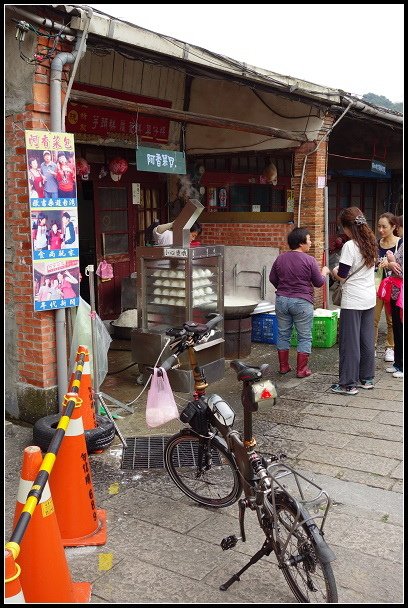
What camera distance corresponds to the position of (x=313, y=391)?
710cm

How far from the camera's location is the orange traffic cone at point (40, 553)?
2918 millimetres

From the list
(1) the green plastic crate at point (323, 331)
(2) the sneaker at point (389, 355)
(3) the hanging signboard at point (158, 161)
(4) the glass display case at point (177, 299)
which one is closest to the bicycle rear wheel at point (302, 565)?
(4) the glass display case at point (177, 299)

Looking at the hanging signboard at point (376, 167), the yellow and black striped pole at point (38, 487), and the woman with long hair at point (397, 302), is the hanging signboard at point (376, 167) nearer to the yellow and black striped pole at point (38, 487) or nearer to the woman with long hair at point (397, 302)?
the woman with long hair at point (397, 302)

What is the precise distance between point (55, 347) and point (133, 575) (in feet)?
9.25

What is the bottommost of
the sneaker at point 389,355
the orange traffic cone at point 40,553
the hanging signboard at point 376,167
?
the sneaker at point 389,355

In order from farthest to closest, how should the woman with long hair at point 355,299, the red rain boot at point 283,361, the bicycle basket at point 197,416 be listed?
the red rain boot at point 283,361, the woman with long hair at point 355,299, the bicycle basket at point 197,416

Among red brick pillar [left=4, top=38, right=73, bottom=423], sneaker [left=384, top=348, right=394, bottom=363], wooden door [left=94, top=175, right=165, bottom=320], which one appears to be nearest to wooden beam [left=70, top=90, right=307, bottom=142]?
red brick pillar [left=4, top=38, right=73, bottom=423]

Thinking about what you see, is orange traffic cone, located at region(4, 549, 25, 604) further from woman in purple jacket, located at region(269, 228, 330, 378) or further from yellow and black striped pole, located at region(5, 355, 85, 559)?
woman in purple jacket, located at region(269, 228, 330, 378)

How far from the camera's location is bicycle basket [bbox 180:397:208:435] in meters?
4.21

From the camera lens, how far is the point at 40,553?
292 centimetres

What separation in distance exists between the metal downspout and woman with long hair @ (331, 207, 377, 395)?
3179 mm

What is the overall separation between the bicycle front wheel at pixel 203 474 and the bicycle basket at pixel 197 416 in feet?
0.34

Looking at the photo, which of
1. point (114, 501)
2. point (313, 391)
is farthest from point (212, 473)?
point (313, 391)

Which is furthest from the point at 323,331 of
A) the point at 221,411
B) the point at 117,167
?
the point at 221,411
